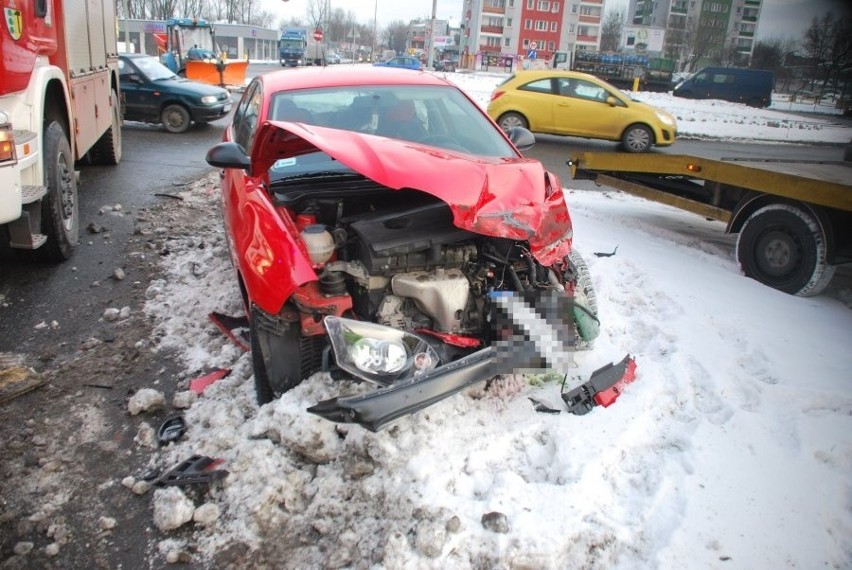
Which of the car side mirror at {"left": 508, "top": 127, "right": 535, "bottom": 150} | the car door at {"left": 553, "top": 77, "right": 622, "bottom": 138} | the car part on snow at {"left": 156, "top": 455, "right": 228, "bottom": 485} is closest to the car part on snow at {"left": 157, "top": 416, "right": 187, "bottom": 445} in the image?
the car part on snow at {"left": 156, "top": 455, "right": 228, "bottom": 485}

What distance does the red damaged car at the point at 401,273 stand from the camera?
264 centimetres

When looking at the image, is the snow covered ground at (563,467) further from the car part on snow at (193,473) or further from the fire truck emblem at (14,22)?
the fire truck emblem at (14,22)

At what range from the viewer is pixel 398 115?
4207 millimetres

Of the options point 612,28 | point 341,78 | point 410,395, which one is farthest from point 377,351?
point 612,28

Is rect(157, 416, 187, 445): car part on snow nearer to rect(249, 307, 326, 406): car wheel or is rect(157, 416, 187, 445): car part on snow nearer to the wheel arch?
rect(249, 307, 326, 406): car wheel

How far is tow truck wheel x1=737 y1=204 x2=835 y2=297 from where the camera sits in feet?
16.3

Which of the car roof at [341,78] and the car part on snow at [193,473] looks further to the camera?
the car roof at [341,78]

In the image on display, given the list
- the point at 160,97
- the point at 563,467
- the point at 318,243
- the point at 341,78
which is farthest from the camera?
the point at 160,97

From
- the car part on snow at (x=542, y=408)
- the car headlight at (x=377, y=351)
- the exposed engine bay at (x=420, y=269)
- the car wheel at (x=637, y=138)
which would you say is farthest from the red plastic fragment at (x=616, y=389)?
the car wheel at (x=637, y=138)

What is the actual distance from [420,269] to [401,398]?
2.61 feet

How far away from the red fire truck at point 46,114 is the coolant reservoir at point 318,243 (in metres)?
2.23

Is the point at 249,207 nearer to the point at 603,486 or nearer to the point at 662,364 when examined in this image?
the point at 603,486

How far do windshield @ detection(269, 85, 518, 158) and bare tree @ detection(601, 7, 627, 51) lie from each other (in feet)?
285

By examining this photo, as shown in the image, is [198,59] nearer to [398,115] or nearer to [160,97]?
[160,97]
